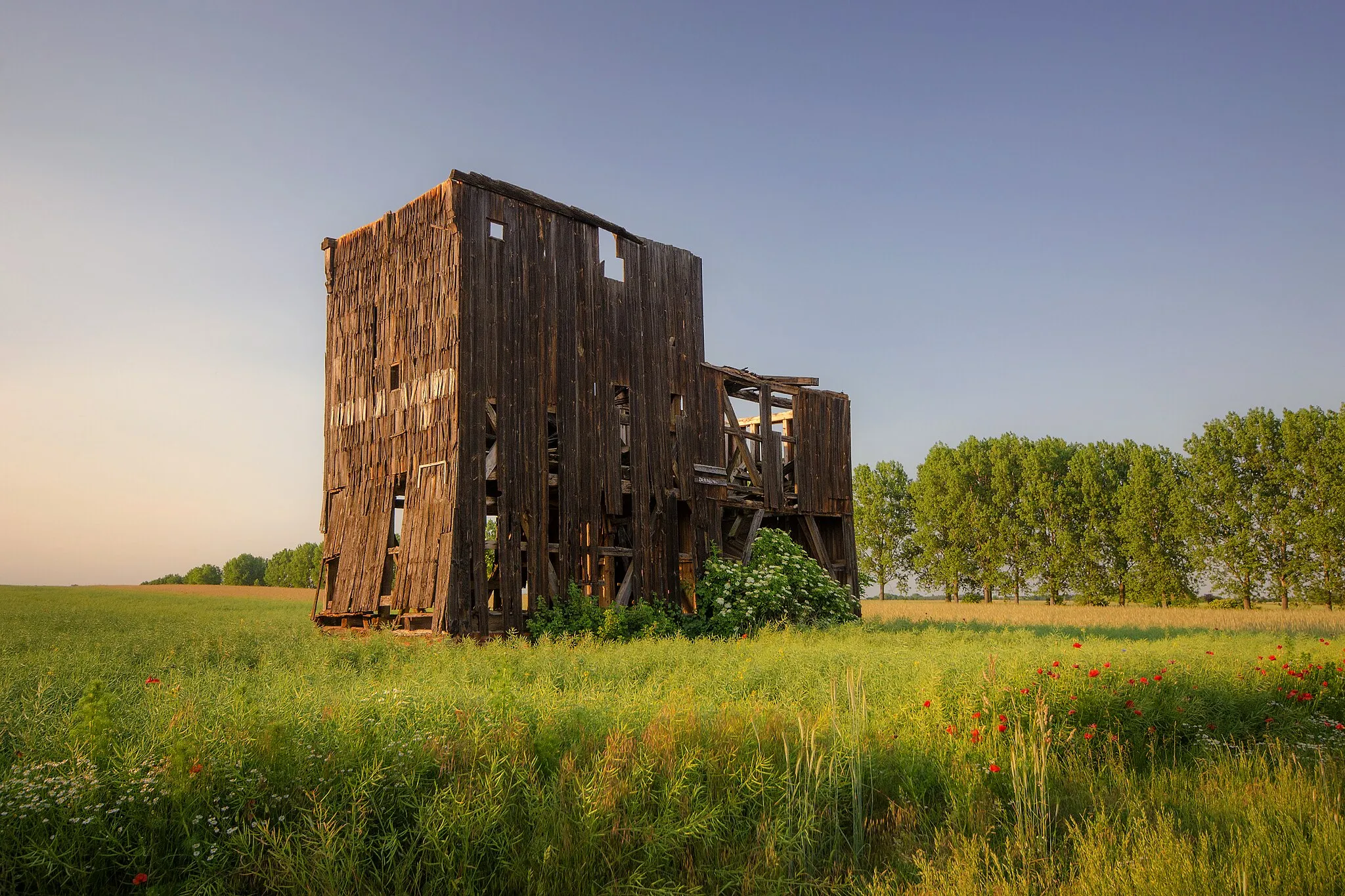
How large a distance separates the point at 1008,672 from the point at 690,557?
32.0 ft

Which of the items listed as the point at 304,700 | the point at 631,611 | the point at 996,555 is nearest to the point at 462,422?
the point at 631,611

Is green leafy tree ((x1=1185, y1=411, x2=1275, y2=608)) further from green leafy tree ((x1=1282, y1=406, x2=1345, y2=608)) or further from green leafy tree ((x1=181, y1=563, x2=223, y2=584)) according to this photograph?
green leafy tree ((x1=181, y1=563, x2=223, y2=584))

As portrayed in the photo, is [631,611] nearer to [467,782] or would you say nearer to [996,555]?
[467,782]

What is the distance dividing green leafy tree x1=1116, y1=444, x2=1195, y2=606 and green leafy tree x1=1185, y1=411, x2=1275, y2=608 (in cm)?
91

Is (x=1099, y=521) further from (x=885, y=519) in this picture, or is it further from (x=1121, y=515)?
(x=885, y=519)

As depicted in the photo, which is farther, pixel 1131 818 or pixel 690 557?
pixel 690 557

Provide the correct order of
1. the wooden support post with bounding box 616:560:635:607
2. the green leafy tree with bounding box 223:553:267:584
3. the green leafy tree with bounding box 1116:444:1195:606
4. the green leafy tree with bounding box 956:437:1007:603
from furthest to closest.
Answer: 1. the green leafy tree with bounding box 223:553:267:584
2. the green leafy tree with bounding box 956:437:1007:603
3. the green leafy tree with bounding box 1116:444:1195:606
4. the wooden support post with bounding box 616:560:635:607

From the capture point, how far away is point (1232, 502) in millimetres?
39031

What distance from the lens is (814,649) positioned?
12211 millimetres

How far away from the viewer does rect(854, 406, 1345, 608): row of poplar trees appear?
37.3 meters

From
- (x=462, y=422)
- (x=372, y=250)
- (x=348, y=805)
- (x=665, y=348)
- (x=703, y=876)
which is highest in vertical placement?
(x=372, y=250)

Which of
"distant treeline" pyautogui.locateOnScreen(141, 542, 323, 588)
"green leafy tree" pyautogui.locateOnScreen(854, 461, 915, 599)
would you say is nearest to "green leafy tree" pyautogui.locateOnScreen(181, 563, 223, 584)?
"distant treeline" pyautogui.locateOnScreen(141, 542, 323, 588)

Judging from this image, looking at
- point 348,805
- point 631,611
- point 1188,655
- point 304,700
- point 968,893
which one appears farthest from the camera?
point 631,611

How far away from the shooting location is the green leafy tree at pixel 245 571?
3728 inches
